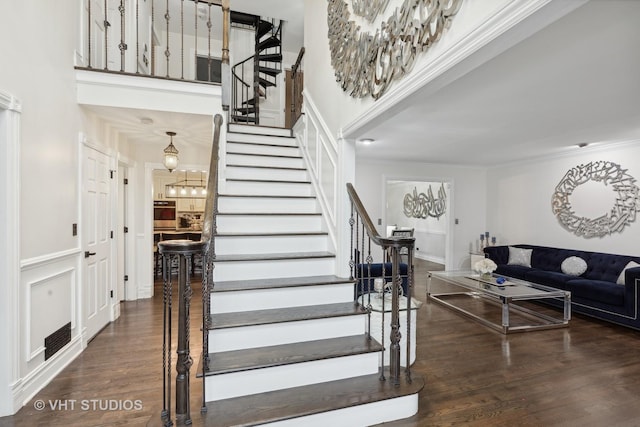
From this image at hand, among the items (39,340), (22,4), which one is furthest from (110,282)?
(22,4)

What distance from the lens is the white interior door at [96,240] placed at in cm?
320

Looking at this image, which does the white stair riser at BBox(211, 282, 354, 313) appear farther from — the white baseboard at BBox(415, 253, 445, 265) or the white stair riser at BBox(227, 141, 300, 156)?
the white baseboard at BBox(415, 253, 445, 265)

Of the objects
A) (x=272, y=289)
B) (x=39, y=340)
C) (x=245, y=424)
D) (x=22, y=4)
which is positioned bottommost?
(x=245, y=424)

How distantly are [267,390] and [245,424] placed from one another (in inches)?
12.3

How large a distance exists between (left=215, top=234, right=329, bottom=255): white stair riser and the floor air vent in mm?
1447

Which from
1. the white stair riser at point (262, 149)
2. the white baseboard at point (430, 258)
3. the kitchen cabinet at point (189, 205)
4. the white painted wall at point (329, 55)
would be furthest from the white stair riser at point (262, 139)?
the white baseboard at point (430, 258)

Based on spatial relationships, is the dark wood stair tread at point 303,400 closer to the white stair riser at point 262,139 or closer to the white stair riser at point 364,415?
the white stair riser at point 364,415

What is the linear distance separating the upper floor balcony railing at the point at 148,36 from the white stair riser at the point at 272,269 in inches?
80.2

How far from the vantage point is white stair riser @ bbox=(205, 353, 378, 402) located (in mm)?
1934

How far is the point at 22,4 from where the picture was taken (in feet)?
7.18

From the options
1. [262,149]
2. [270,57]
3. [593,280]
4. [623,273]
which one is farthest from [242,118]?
[623,273]

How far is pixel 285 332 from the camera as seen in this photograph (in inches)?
90.6

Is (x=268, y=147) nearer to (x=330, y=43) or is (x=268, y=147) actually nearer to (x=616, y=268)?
(x=330, y=43)

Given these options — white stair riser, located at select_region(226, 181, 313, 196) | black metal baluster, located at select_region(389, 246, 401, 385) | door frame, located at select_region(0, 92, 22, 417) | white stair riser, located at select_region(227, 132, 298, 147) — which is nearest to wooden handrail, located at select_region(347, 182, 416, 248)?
black metal baluster, located at select_region(389, 246, 401, 385)
